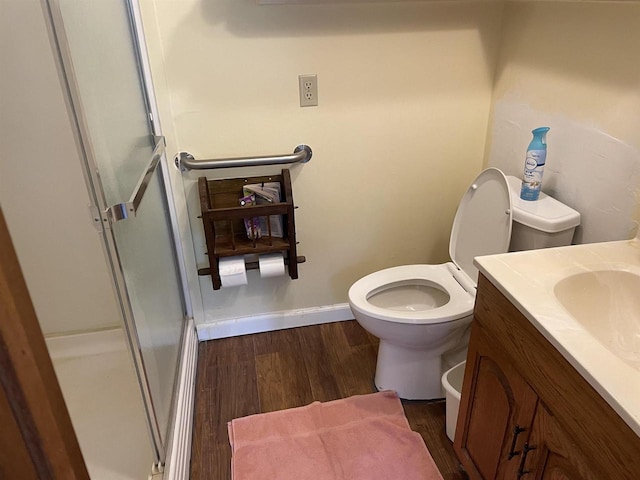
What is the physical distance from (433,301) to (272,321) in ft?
2.55

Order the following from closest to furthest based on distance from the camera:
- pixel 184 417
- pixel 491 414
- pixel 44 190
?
pixel 491 414, pixel 184 417, pixel 44 190

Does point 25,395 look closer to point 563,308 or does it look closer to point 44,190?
point 563,308

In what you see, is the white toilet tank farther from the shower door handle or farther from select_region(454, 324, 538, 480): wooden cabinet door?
the shower door handle

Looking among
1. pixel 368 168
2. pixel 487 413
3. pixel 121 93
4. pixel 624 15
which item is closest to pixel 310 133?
pixel 368 168

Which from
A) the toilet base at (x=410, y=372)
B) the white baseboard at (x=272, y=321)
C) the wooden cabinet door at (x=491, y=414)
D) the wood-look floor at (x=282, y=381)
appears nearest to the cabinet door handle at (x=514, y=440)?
the wooden cabinet door at (x=491, y=414)

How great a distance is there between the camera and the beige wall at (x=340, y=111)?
171 cm

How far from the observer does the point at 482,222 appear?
171 centimetres

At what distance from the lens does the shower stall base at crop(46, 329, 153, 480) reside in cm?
152

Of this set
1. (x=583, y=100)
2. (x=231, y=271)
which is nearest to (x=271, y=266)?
(x=231, y=271)

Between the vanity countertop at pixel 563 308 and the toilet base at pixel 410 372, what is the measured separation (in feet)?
2.17

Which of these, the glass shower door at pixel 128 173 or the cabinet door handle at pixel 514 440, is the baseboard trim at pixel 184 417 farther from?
the cabinet door handle at pixel 514 440

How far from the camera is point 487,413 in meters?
1.30

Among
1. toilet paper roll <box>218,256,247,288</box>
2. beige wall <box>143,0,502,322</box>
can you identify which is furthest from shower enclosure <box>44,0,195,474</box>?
toilet paper roll <box>218,256,247,288</box>

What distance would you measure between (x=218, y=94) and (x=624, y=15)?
1.30 metres
